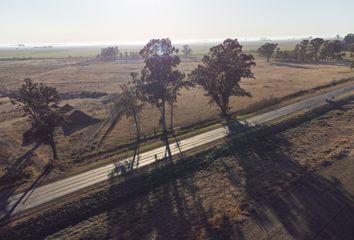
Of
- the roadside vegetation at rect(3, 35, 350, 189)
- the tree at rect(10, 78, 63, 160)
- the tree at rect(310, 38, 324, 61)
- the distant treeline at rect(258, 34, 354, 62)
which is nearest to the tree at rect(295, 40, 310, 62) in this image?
the distant treeline at rect(258, 34, 354, 62)

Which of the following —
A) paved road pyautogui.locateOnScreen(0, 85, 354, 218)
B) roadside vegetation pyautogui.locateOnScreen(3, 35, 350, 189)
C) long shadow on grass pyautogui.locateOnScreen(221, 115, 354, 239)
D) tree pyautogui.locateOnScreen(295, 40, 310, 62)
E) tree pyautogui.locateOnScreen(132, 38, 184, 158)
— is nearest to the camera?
long shadow on grass pyautogui.locateOnScreen(221, 115, 354, 239)

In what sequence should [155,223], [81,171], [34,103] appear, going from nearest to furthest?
1. [155,223]
2. [81,171]
3. [34,103]

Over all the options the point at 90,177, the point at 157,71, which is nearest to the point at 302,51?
the point at 157,71

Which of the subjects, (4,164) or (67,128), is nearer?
(4,164)

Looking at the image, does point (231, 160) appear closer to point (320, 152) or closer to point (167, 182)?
point (167, 182)

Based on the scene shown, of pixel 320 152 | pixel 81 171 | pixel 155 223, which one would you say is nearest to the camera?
pixel 155 223

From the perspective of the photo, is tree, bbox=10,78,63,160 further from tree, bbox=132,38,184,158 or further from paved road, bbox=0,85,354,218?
tree, bbox=132,38,184,158

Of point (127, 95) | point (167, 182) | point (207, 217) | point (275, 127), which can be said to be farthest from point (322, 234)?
point (127, 95)

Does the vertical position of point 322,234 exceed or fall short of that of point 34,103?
it falls short
